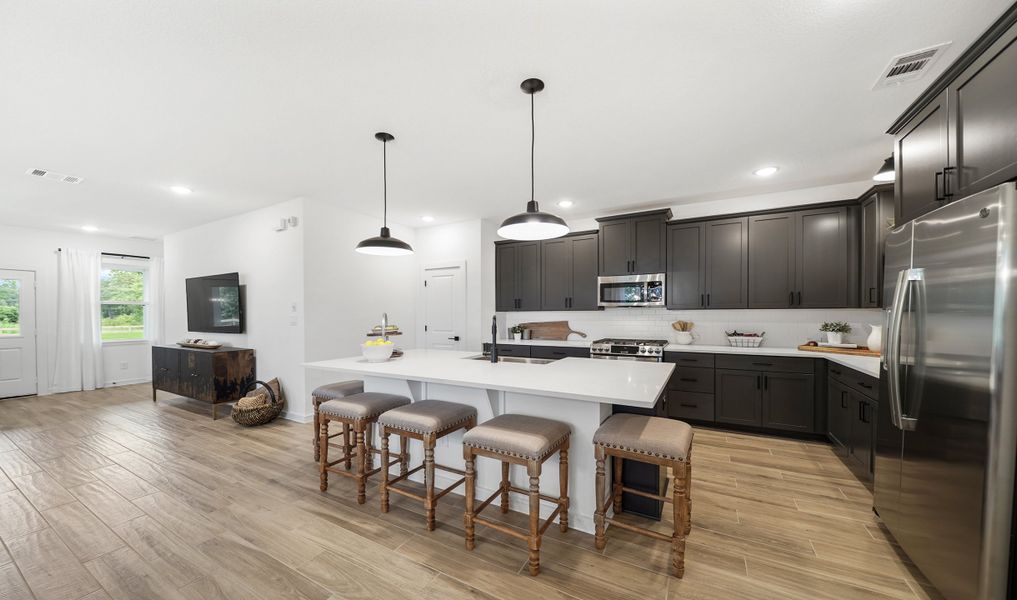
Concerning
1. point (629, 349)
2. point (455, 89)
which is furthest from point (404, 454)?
point (629, 349)

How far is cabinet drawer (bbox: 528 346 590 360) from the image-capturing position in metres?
4.81

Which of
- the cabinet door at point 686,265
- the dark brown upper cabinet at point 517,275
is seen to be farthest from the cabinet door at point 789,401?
the dark brown upper cabinet at point 517,275

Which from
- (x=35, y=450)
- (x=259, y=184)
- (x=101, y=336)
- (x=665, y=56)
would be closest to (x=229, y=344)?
(x=35, y=450)

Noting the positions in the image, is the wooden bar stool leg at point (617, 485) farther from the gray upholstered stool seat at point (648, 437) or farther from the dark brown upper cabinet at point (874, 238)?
the dark brown upper cabinet at point (874, 238)

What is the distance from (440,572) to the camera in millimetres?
1892

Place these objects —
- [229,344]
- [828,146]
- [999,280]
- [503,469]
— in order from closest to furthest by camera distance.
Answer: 1. [999,280]
2. [503,469]
3. [828,146]
4. [229,344]

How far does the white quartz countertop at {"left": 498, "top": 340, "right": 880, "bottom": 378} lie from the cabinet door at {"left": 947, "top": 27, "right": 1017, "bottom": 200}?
1.51m

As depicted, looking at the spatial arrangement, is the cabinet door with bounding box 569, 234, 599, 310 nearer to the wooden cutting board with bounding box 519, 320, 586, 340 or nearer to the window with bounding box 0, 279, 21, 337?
the wooden cutting board with bounding box 519, 320, 586, 340

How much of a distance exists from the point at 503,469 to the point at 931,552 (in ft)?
6.65

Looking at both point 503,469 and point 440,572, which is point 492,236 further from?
point 440,572

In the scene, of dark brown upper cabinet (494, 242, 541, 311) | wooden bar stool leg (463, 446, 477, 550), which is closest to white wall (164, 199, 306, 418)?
dark brown upper cabinet (494, 242, 541, 311)

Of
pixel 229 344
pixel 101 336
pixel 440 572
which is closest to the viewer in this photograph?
pixel 440 572

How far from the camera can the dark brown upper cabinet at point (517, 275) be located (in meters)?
5.46

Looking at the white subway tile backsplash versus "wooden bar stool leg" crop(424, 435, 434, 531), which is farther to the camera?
the white subway tile backsplash
